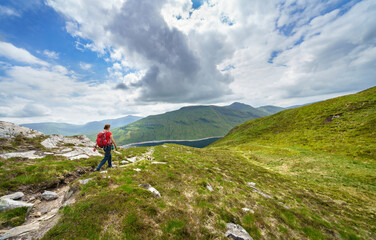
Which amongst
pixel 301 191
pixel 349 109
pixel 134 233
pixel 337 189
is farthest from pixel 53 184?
pixel 349 109

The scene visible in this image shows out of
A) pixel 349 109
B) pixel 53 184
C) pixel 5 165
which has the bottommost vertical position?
pixel 53 184

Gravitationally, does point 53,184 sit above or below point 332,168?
above

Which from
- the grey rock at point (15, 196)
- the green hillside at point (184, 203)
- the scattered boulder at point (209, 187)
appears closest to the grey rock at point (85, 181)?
the green hillside at point (184, 203)

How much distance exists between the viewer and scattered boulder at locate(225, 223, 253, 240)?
25.3 feet

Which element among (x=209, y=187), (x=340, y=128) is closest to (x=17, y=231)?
(x=209, y=187)

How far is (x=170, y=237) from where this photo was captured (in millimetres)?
6789

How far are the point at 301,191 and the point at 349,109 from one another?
70.6m

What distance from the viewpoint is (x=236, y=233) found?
26.3ft

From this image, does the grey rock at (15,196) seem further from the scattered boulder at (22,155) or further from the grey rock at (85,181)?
the scattered boulder at (22,155)

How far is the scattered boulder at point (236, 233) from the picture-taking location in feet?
25.3

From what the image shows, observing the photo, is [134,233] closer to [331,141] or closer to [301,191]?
[301,191]

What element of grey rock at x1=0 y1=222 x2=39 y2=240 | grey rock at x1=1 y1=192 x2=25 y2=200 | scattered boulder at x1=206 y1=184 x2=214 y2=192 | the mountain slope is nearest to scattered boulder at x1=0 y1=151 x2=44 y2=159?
grey rock at x1=1 y1=192 x2=25 y2=200

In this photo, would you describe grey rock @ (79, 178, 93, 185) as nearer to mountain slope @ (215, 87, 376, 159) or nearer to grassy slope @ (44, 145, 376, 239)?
grassy slope @ (44, 145, 376, 239)

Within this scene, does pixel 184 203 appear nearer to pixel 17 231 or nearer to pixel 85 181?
pixel 85 181
